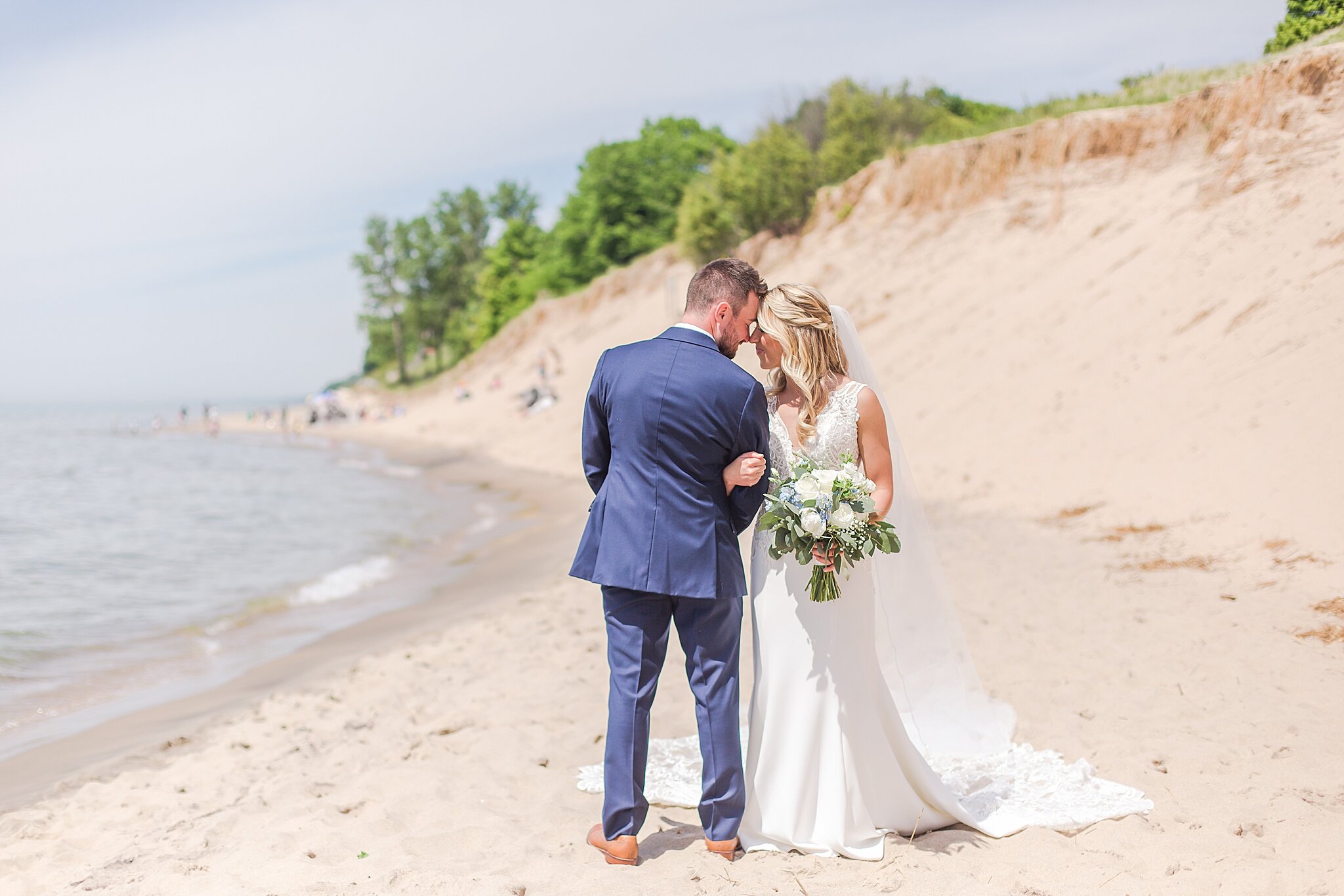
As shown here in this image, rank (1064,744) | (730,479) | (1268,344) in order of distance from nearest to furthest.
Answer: (730,479), (1064,744), (1268,344)

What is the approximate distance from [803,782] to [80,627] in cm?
894

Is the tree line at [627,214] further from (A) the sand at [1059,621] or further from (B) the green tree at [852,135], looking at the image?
(A) the sand at [1059,621]

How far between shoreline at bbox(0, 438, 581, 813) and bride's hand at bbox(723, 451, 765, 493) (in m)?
4.29

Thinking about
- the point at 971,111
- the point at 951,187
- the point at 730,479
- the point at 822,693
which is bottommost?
the point at 822,693

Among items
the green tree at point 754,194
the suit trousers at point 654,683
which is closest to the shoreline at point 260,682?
the suit trousers at point 654,683

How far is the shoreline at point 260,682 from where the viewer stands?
5.43 meters

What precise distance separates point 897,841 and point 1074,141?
19.6 meters

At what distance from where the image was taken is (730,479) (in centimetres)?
340

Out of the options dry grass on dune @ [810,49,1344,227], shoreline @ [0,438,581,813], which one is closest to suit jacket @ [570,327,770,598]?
shoreline @ [0,438,581,813]

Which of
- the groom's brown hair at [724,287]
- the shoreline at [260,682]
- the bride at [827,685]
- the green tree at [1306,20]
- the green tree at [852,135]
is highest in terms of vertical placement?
the green tree at [852,135]

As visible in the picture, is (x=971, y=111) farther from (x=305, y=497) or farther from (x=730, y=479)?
(x=730, y=479)

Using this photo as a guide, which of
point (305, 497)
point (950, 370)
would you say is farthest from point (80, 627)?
point (950, 370)

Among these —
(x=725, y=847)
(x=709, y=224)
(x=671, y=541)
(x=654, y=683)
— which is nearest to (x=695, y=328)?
(x=671, y=541)

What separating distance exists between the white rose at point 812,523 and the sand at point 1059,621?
1.30 meters
